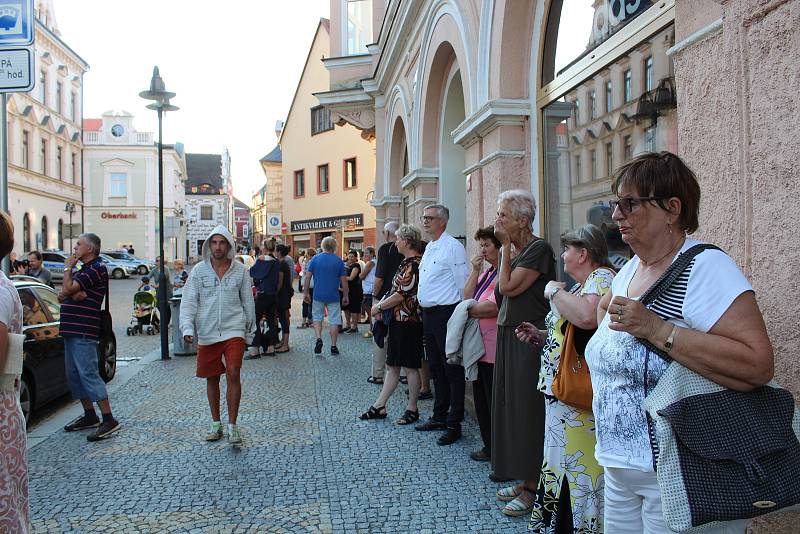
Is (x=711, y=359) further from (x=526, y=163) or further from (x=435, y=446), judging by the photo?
(x=526, y=163)

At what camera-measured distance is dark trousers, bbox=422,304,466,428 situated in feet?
18.4

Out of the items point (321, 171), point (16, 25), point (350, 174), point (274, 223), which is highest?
point (321, 171)

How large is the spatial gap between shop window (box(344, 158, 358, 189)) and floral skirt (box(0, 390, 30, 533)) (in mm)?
31583

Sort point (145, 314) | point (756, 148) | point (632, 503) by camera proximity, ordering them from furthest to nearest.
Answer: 1. point (145, 314)
2. point (756, 148)
3. point (632, 503)

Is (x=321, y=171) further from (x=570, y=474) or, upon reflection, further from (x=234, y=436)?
(x=570, y=474)

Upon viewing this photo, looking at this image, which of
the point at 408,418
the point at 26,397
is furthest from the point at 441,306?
the point at 26,397

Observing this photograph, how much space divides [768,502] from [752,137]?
153 cm

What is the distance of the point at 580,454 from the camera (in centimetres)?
326

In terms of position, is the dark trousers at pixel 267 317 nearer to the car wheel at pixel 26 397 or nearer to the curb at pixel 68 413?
the curb at pixel 68 413

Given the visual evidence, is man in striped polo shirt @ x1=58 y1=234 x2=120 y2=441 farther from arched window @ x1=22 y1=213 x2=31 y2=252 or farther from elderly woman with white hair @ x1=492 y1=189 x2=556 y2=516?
arched window @ x1=22 y1=213 x2=31 y2=252

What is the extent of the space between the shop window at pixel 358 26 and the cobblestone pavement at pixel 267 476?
38.7 feet

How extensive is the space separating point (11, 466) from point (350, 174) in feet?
106

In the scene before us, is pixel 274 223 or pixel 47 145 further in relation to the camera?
pixel 47 145

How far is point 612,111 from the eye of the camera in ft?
16.5
